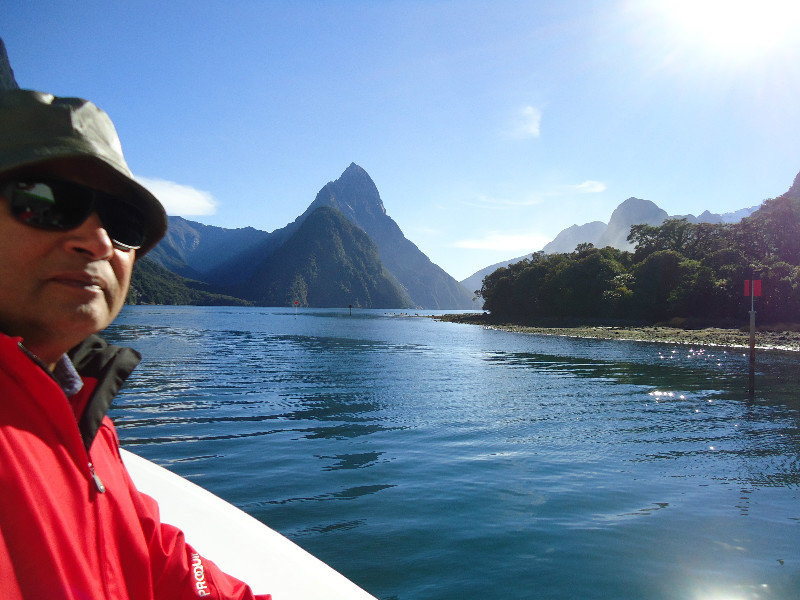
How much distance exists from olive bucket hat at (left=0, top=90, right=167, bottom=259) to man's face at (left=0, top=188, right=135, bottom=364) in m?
0.13

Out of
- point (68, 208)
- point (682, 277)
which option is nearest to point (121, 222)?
point (68, 208)

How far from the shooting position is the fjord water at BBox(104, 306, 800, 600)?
554 cm

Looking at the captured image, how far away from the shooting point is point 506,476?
8664 millimetres

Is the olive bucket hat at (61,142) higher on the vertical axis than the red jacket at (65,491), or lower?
higher

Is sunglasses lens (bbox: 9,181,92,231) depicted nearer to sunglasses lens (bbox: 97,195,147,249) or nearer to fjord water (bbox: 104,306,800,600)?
sunglasses lens (bbox: 97,195,147,249)

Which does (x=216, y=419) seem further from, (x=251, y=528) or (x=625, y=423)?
(x=625, y=423)

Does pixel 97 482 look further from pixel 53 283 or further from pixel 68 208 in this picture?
pixel 68 208

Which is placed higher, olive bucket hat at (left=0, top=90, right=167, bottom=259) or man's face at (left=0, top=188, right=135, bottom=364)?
olive bucket hat at (left=0, top=90, right=167, bottom=259)

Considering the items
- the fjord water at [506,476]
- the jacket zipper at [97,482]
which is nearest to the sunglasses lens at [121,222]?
the jacket zipper at [97,482]

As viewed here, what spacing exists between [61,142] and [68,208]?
19 centimetres

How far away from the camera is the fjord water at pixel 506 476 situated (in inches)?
218

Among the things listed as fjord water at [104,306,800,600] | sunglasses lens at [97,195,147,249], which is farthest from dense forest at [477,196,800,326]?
sunglasses lens at [97,195,147,249]

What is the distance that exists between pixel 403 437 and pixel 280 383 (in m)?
10.0

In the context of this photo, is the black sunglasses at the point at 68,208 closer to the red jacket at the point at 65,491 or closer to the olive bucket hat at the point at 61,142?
the olive bucket hat at the point at 61,142
